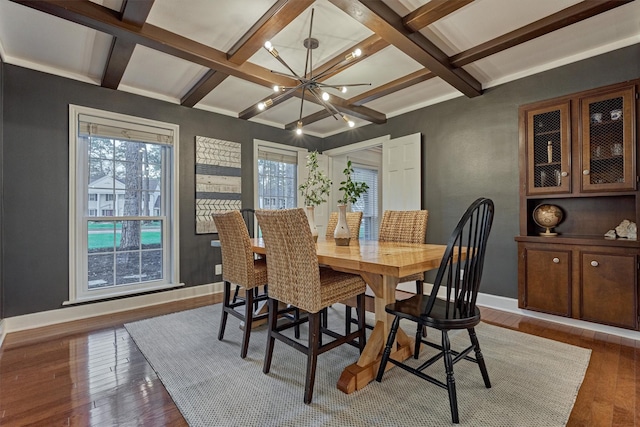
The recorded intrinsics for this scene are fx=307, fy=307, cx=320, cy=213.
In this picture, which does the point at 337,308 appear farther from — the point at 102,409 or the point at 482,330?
the point at 102,409

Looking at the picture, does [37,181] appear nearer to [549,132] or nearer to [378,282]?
[378,282]

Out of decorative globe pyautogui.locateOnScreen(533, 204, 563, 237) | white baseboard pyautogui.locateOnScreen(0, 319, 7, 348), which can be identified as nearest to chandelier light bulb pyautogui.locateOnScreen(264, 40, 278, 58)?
decorative globe pyautogui.locateOnScreen(533, 204, 563, 237)

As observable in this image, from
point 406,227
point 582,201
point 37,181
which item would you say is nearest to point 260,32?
point 406,227

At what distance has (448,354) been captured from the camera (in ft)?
4.90

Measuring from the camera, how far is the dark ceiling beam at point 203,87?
2.97 meters

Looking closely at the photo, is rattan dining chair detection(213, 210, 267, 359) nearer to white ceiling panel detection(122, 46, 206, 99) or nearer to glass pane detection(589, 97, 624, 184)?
white ceiling panel detection(122, 46, 206, 99)

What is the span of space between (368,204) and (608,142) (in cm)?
451

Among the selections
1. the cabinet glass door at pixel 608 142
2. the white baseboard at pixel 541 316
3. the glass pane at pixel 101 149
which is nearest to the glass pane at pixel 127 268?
the glass pane at pixel 101 149

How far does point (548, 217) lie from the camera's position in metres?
2.97

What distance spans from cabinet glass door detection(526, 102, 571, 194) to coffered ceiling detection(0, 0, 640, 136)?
1.73 feet

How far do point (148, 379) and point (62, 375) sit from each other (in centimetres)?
58

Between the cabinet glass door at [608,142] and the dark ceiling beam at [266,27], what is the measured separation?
2.57 m

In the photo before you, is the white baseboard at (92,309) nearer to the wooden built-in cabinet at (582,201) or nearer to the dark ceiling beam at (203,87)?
the dark ceiling beam at (203,87)

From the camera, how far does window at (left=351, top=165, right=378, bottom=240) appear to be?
6605mm
